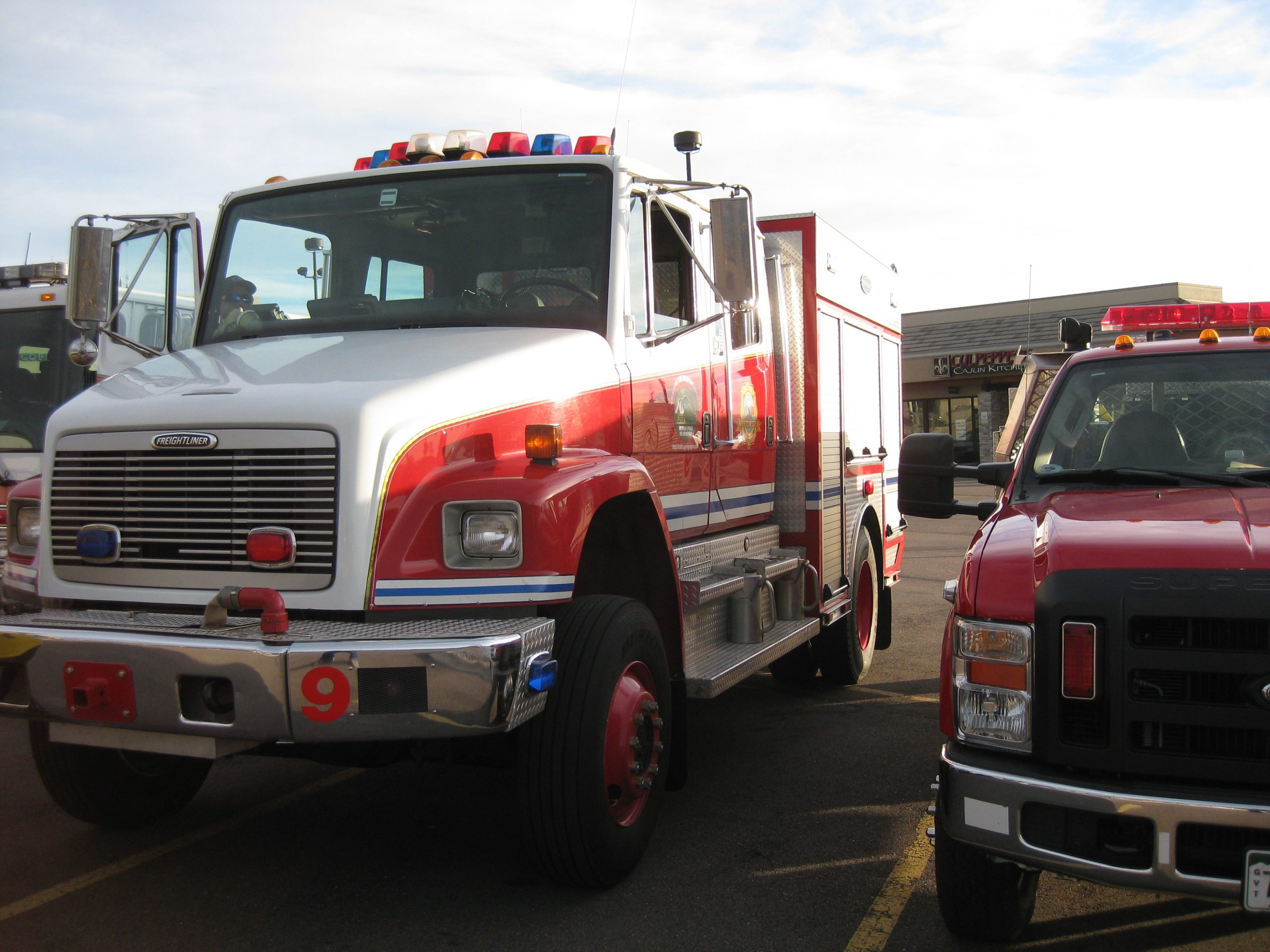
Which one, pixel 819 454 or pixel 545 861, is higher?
pixel 819 454

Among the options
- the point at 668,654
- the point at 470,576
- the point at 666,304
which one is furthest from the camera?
the point at 666,304

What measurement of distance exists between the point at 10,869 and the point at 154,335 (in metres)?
2.41

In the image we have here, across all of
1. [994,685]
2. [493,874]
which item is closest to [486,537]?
[493,874]

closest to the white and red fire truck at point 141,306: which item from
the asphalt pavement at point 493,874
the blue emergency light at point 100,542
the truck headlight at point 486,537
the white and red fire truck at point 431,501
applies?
the white and red fire truck at point 431,501

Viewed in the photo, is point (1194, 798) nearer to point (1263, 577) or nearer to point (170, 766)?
point (1263, 577)

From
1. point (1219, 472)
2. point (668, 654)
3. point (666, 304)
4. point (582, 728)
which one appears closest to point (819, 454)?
point (666, 304)

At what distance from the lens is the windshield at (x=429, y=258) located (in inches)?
183

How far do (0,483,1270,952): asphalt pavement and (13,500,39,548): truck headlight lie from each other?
1224 mm

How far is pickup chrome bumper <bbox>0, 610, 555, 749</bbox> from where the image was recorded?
10.5 ft

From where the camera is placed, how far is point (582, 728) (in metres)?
3.68

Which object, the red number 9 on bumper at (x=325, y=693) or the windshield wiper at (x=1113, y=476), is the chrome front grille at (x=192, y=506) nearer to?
the red number 9 on bumper at (x=325, y=693)

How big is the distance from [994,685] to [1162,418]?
5.94 feet

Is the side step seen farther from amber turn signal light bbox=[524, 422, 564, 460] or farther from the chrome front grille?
the chrome front grille

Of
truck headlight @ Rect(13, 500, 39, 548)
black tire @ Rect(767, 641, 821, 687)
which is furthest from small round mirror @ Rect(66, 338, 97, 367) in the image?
black tire @ Rect(767, 641, 821, 687)
